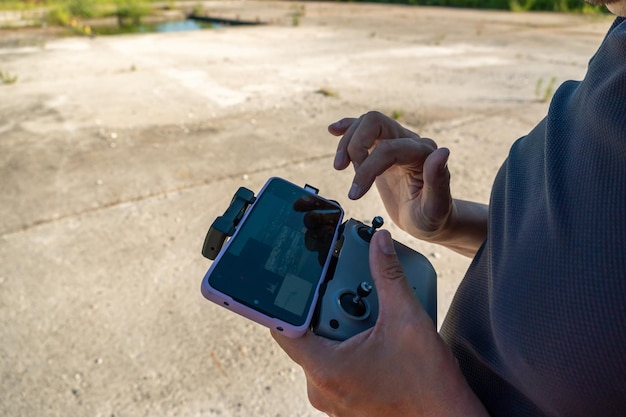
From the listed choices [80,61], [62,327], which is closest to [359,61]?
[80,61]

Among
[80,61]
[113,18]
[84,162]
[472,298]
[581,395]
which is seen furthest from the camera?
[113,18]

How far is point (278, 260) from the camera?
3.21 feet

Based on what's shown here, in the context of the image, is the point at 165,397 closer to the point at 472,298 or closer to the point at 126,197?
the point at 472,298

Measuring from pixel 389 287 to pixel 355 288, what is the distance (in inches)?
4.3

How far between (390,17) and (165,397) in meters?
10.7

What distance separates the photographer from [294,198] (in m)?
1.16

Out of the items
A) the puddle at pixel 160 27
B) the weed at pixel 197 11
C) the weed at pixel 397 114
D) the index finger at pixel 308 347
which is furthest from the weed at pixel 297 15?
the index finger at pixel 308 347

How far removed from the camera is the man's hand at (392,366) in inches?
30.5

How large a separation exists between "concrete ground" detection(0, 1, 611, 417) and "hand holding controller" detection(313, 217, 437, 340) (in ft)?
3.03

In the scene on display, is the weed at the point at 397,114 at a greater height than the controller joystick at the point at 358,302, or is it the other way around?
the controller joystick at the point at 358,302

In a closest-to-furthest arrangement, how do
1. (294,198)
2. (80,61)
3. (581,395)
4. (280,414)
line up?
1. (581,395)
2. (294,198)
3. (280,414)
4. (80,61)

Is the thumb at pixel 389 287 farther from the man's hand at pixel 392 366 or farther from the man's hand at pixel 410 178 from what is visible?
the man's hand at pixel 410 178

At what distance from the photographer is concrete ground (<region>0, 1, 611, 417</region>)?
183 centimetres

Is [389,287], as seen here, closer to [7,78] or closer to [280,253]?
[280,253]
